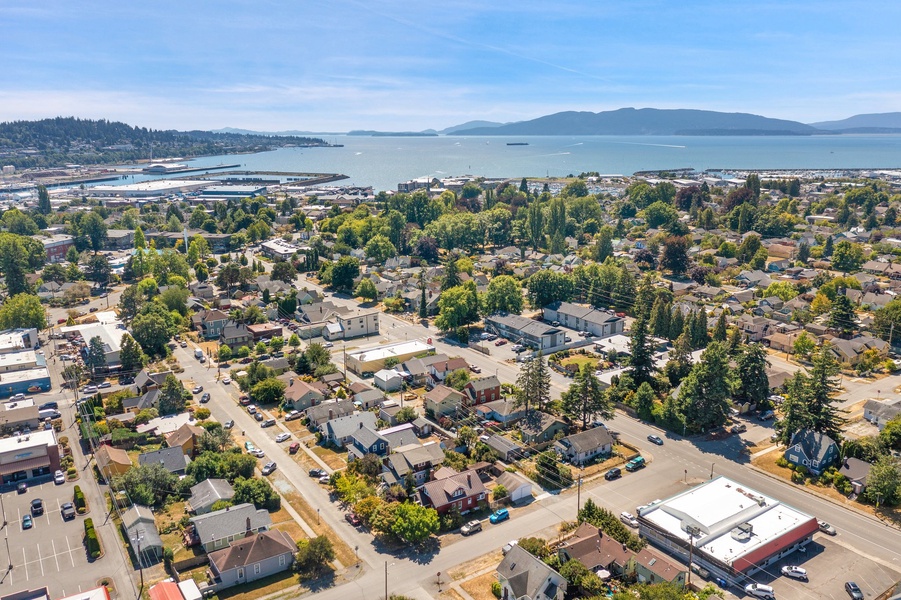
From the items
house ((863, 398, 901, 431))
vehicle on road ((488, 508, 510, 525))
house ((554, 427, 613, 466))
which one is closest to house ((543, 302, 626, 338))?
house ((863, 398, 901, 431))

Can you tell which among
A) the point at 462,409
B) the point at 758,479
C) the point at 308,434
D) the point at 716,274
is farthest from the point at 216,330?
the point at 716,274

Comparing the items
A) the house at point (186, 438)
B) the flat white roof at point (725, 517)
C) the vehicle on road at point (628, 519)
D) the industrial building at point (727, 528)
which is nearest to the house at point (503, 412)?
the vehicle on road at point (628, 519)

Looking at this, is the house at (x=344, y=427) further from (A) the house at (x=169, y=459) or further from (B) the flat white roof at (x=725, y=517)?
(B) the flat white roof at (x=725, y=517)

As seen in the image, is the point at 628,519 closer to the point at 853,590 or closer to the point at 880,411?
the point at 853,590

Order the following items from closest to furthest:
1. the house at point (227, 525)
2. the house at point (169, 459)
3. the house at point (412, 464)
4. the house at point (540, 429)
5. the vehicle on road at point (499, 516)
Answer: the house at point (227, 525), the vehicle on road at point (499, 516), the house at point (412, 464), the house at point (169, 459), the house at point (540, 429)

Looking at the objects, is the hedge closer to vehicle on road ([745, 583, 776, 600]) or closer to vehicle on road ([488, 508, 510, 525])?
vehicle on road ([488, 508, 510, 525])

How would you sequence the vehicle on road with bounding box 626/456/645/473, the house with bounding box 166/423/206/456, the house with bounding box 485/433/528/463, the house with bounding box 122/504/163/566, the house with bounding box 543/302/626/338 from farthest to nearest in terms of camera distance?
the house with bounding box 543/302/626/338
the house with bounding box 166/423/206/456
the house with bounding box 485/433/528/463
the vehicle on road with bounding box 626/456/645/473
the house with bounding box 122/504/163/566

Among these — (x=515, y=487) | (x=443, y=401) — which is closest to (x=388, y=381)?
(x=443, y=401)
